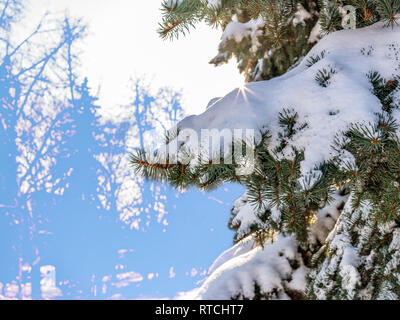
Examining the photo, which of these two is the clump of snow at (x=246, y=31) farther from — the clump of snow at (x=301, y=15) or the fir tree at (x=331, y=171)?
the fir tree at (x=331, y=171)

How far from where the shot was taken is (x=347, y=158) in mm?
1550

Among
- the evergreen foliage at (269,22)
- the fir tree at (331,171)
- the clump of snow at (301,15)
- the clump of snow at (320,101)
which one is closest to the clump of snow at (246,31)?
the evergreen foliage at (269,22)

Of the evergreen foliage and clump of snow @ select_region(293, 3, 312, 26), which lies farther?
clump of snow @ select_region(293, 3, 312, 26)

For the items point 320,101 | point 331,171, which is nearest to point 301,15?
point 320,101

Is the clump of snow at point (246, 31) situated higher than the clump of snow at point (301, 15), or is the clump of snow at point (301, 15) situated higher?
the clump of snow at point (246, 31)

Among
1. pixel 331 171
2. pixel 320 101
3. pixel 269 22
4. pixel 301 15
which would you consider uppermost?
pixel 301 15

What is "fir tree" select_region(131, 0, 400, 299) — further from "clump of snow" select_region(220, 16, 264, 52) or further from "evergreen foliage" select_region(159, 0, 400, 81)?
"clump of snow" select_region(220, 16, 264, 52)

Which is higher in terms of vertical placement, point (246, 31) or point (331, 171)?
point (246, 31)

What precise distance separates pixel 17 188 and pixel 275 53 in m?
13.5

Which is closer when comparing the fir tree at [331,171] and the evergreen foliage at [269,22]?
the fir tree at [331,171]

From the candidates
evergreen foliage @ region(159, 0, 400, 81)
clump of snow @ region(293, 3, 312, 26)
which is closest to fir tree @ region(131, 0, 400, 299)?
evergreen foliage @ region(159, 0, 400, 81)

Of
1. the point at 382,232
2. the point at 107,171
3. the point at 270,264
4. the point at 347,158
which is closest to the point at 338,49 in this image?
the point at 347,158

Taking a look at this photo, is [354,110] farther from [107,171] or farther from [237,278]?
[107,171]

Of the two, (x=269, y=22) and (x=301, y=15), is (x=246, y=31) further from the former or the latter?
(x=269, y=22)
